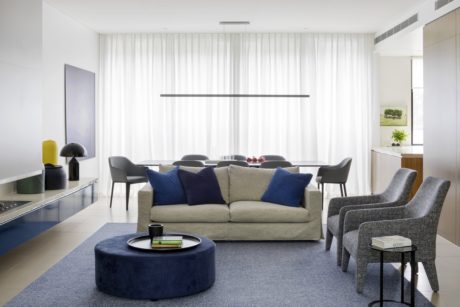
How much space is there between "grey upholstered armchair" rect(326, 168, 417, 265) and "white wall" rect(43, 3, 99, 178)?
429 cm

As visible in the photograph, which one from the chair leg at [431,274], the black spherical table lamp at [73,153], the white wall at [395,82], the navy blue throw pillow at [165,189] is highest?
the white wall at [395,82]

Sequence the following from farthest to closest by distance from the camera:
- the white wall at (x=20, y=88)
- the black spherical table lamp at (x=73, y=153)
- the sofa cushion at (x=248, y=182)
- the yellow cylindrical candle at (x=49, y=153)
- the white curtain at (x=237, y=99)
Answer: the white curtain at (x=237, y=99)
the black spherical table lamp at (x=73, y=153)
the yellow cylindrical candle at (x=49, y=153)
the sofa cushion at (x=248, y=182)
the white wall at (x=20, y=88)

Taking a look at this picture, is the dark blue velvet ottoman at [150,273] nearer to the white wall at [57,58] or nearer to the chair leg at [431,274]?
the chair leg at [431,274]

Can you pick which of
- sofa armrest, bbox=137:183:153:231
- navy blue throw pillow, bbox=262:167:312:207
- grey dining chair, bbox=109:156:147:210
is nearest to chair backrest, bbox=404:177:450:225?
navy blue throw pillow, bbox=262:167:312:207

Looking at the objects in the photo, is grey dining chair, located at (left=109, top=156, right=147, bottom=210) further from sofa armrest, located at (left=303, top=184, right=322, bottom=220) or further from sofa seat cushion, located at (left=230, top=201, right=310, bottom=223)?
sofa armrest, located at (left=303, top=184, right=322, bottom=220)

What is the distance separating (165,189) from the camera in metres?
6.74

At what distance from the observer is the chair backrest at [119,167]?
896 centimetres

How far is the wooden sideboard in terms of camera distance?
336 inches

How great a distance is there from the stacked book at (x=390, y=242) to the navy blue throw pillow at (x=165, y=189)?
9.42 feet

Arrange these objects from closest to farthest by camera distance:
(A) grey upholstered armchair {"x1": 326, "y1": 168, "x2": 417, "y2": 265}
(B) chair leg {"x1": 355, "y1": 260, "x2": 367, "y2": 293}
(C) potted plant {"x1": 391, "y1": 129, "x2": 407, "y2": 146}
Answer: (B) chair leg {"x1": 355, "y1": 260, "x2": 367, "y2": 293} → (A) grey upholstered armchair {"x1": 326, "y1": 168, "x2": 417, "y2": 265} → (C) potted plant {"x1": 391, "y1": 129, "x2": 407, "y2": 146}

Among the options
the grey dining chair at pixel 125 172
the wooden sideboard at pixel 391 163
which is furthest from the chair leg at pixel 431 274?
the grey dining chair at pixel 125 172

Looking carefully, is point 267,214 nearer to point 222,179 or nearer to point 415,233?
point 222,179

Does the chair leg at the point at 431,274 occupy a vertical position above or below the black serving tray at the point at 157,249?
below

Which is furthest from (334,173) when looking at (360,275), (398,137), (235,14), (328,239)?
(360,275)
